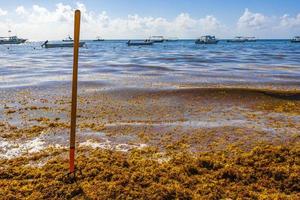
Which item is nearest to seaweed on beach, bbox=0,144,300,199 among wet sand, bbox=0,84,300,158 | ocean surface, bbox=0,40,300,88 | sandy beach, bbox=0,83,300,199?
sandy beach, bbox=0,83,300,199

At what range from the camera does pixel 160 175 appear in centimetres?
572

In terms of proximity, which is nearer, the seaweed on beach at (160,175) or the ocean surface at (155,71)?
the seaweed on beach at (160,175)

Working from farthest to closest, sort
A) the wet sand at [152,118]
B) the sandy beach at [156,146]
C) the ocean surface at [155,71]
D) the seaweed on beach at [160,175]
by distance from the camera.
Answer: the ocean surface at [155,71], the wet sand at [152,118], the sandy beach at [156,146], the seaweed on beach at [160,175]

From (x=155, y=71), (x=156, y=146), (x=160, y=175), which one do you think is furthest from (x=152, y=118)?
(x=155, y=71)

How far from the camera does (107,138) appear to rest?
8.27m

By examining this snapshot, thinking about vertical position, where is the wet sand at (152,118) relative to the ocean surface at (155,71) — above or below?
Answer: below

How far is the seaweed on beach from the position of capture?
199 inches

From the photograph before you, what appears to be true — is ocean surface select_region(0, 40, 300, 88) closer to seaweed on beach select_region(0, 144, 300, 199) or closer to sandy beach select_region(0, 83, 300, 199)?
sandy beach select_region(0, 83, 300, 199)

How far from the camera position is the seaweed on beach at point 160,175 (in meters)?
5.06

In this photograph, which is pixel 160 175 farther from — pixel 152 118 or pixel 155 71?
pixel 155 71

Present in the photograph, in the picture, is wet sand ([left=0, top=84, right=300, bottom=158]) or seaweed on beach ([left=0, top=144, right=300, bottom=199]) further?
wet sand ([left=0, top=84, right=300, bottom=158])

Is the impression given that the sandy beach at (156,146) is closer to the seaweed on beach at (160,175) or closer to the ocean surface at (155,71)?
the seaweed on beach at (160,175)

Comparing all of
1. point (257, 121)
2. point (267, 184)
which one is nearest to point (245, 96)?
point (257, 121)

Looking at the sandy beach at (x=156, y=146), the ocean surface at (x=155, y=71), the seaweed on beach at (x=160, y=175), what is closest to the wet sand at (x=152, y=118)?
the sandy beach at (x=156, y=146)
